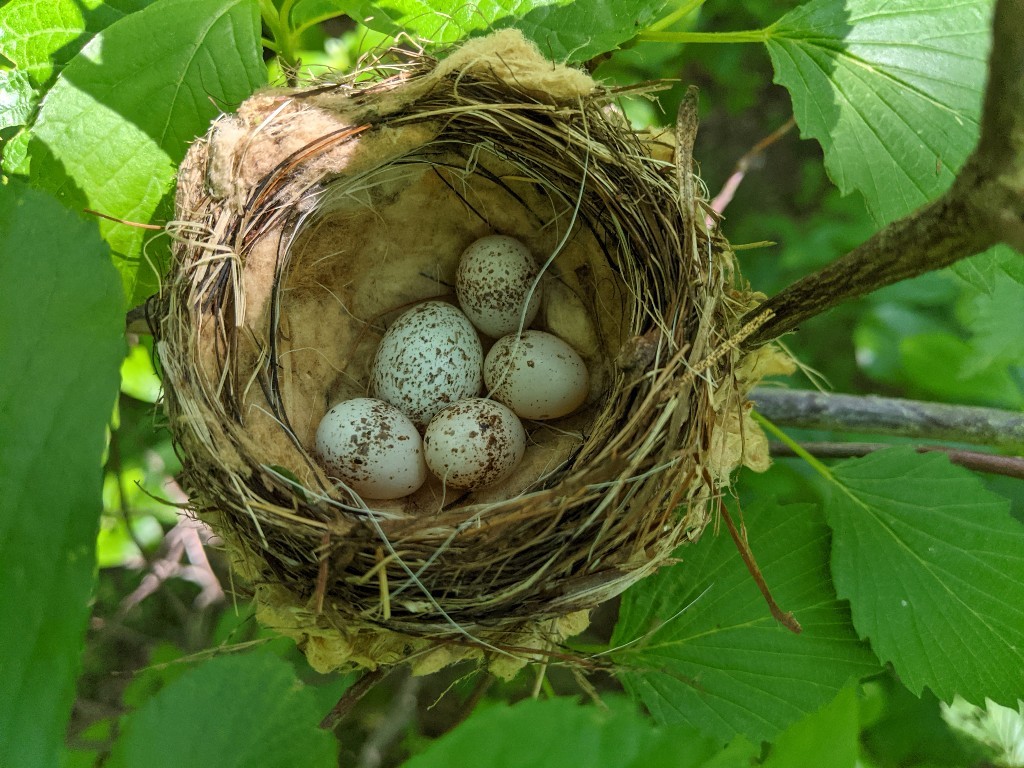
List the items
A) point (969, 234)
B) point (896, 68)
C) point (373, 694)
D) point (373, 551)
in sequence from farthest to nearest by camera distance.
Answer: point (373, 694) → point (896, 68) → point (373, 551) → point (969, 234)

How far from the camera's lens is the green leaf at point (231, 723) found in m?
0.56

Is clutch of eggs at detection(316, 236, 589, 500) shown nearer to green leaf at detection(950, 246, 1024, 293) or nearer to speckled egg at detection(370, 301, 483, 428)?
speckled egg at detection(370, 301, 483, 428)

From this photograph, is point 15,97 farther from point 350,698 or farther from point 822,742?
point 822,742

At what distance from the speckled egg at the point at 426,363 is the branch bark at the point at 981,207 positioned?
89 centimetres

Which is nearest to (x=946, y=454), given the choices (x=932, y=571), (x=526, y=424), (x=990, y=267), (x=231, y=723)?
(x=932, y=571)

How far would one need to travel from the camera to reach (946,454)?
1318 mm

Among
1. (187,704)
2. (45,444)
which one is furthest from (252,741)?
(45,444)

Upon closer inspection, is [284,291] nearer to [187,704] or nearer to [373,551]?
[373,551]

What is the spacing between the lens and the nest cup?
102 centimetres

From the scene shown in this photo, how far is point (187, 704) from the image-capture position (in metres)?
0.56

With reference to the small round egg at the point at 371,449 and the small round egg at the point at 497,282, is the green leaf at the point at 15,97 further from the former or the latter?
the small round egg at the point at 497,282

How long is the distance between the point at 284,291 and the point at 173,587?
116 centimetres

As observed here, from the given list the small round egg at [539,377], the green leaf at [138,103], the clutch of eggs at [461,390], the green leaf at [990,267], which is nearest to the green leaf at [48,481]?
the green leaf at [138,103]

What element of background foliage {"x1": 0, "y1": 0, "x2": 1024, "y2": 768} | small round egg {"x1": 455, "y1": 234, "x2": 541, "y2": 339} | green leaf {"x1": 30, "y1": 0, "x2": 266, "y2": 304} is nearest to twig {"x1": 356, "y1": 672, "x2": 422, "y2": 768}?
background foliage {"x1": 0, "y1": 0, "x2": 1024, "y2": 768}
